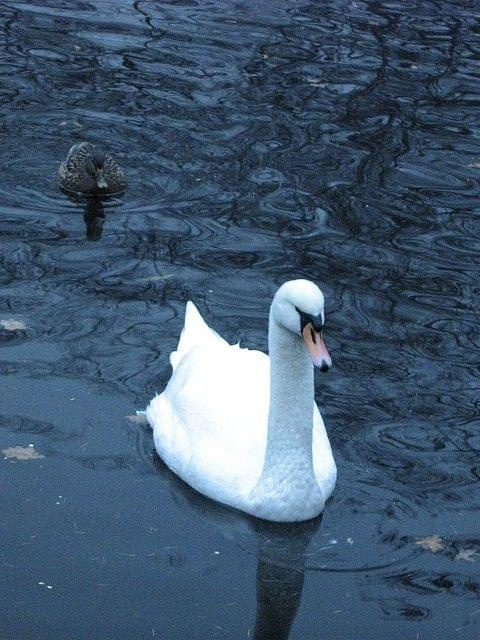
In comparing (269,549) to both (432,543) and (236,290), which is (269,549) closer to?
(432,543)

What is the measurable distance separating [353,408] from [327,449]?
765 millimetres

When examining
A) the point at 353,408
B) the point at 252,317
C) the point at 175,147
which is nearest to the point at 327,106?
the point at 175,147

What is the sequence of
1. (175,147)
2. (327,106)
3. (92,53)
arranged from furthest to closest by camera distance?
(92,53) < (327,106) < (175,147)

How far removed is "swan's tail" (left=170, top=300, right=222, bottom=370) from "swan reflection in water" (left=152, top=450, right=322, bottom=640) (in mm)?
850

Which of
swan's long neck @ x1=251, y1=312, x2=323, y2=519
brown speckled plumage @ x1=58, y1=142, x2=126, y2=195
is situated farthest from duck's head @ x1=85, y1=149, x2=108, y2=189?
swan's long neck @ x1=251, y1=312, x2=323, y2=519

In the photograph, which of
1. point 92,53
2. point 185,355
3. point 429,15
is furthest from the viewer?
point 429,15

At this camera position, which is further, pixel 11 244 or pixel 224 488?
pixel 11 244

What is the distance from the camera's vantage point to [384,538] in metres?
6.58

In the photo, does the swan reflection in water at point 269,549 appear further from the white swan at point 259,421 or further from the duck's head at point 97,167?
the duck's head at point 97,167

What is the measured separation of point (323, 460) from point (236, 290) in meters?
2.53

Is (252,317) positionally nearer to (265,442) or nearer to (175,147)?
(265,442)

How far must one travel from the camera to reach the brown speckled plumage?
10633mm

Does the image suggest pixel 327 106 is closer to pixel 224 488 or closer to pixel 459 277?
pixel 459 277

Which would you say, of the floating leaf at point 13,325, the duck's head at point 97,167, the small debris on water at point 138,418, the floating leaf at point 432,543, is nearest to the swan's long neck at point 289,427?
the floating leaf at point 432,543
